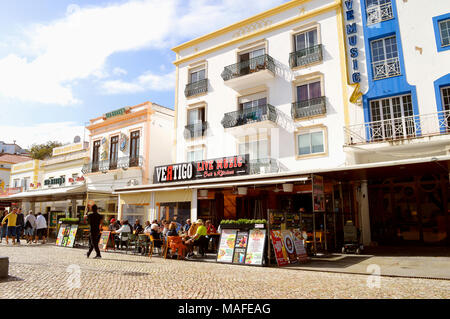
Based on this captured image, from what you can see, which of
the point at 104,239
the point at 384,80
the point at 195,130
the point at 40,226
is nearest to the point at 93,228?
the point at 104,239

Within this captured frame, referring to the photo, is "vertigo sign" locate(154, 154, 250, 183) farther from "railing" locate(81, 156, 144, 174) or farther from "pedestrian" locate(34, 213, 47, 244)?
"pedestrian" locate(34, 213, 47, 244)

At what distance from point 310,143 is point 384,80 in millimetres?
4176

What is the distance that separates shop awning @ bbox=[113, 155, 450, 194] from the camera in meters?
10.5

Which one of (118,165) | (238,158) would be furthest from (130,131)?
(238,158)

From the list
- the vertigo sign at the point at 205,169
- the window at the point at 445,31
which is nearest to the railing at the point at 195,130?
the vertigo sign at the point at 205,169

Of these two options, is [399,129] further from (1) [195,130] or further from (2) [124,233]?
(2) [124,233]

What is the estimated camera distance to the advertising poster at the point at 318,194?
11641 millimetres

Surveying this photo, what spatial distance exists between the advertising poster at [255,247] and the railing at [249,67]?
1028 centimetres

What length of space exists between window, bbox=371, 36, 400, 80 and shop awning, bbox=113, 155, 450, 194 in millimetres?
4494

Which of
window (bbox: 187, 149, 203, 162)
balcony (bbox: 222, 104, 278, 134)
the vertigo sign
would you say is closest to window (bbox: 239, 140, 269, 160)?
balcony (bbox: 222, 104, 278, 134)

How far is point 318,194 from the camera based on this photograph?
12.1 metres

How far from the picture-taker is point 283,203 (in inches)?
689

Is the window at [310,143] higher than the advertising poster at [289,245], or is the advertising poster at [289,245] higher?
the window at [310,143]

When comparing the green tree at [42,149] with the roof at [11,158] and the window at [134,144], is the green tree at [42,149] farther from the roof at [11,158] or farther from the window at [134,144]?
the window at [134,144]
